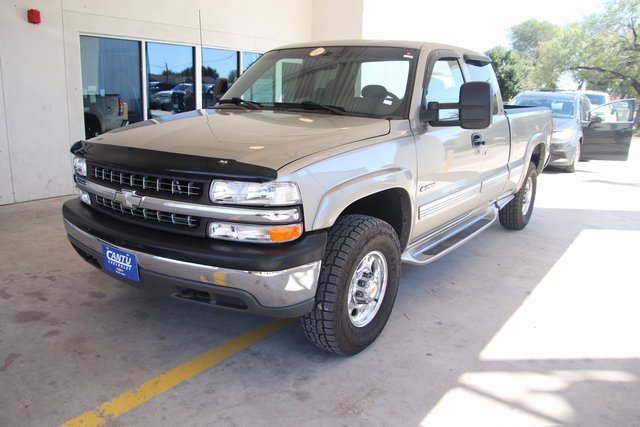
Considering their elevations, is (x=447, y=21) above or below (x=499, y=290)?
above

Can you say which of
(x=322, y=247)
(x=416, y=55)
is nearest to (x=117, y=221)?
(x=322, y=247)

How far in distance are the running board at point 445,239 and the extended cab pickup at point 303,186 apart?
0.02 m

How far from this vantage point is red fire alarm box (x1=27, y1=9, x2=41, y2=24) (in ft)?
20.8

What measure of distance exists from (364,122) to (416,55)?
859 mm

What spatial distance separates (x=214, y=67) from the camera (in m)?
9.10

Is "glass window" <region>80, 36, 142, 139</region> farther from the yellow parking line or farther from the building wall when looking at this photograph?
the yellow parking line

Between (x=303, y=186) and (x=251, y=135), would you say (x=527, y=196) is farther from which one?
(x=303, y=186)

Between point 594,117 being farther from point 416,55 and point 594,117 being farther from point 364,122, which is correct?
point 364,122

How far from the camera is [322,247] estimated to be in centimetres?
264

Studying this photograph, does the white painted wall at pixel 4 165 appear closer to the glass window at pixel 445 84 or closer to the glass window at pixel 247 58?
the glass window at pixel 247 58

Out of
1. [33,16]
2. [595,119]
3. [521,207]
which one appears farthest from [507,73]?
[33,16]

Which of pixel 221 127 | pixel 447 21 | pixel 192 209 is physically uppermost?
pixel 447 21

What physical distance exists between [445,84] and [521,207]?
2603 mm

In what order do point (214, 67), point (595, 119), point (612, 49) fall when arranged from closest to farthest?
point (214, 67)
point (595, 119)
point (612, 49)
